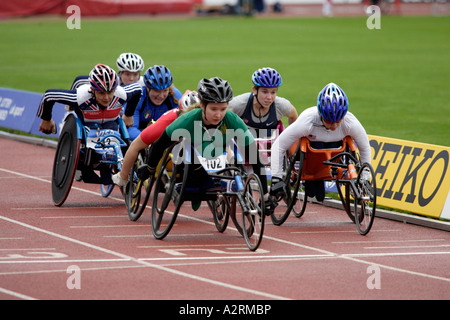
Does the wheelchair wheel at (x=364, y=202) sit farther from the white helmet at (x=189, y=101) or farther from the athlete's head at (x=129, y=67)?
the athlete's head at (x=129, y=67)

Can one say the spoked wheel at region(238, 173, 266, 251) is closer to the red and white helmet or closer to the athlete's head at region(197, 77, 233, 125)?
the athlete's head at region(197, 77, 233, 125)

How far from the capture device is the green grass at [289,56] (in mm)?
25797

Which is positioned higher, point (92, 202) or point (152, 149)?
point (152, 149)

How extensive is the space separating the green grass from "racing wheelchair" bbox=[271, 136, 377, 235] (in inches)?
309

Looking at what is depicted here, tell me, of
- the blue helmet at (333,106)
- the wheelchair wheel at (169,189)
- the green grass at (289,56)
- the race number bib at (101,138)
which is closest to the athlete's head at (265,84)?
the blue helmet at (333,106)

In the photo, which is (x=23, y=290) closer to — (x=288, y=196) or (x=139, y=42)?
(x=288, y=196)

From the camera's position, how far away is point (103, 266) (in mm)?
9273

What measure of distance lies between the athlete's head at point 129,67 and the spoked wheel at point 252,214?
4.93 m

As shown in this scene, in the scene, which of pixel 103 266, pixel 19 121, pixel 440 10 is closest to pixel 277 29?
pixel 440 10

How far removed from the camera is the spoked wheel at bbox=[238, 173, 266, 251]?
31.9 feet

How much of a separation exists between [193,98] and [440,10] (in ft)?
181

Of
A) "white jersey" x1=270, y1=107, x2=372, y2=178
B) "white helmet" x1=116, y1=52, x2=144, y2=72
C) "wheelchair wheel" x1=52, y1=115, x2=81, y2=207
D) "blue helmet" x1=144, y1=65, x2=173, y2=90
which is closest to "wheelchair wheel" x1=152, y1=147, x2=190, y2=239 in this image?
"white jersey" x1=270, y1=107, x2=372, y2=178

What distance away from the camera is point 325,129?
1143 centimetres

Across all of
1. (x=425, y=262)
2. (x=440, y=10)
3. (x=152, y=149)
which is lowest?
(x=425, y=262)
